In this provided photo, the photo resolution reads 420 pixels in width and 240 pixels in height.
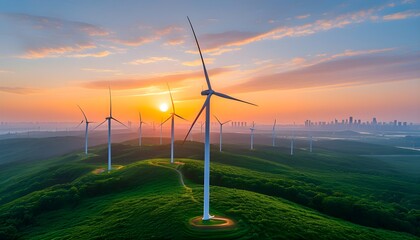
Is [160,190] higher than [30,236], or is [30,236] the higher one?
[160,190]

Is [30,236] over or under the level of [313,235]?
under

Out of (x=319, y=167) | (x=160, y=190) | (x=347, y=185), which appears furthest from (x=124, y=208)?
(x=319, y=167)

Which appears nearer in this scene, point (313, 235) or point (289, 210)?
point (313, 235)

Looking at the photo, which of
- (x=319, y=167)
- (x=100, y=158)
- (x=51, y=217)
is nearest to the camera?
(x=51, y=217)

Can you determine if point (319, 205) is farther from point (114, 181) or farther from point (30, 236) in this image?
point (30, 236)

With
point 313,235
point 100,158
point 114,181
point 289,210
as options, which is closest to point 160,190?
point 114,181

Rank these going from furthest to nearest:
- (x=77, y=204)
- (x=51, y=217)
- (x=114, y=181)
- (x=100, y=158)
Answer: (x=100, y=158)
(x=114, y=181)
(x=77, y=204)
(x=51, y=217)

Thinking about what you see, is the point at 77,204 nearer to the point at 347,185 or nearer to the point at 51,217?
the point at 51,217

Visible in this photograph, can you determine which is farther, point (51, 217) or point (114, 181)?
point (114, 181)

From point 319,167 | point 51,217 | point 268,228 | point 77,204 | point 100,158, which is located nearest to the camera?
point 268,228
